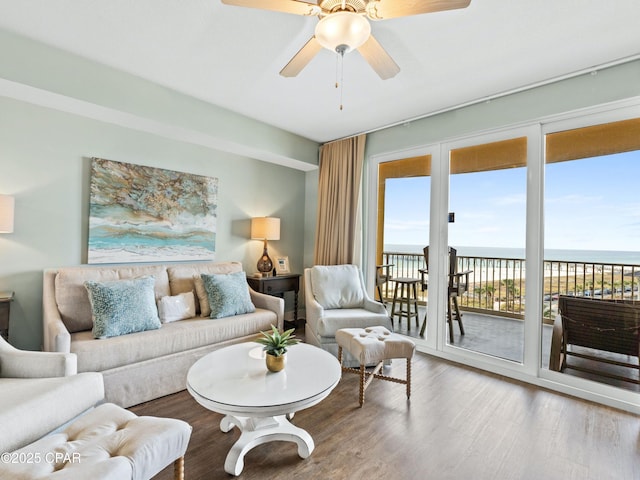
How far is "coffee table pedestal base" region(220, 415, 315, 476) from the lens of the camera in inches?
64.6

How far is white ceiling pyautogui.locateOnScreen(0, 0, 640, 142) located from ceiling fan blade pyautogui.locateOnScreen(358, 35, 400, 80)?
25cm

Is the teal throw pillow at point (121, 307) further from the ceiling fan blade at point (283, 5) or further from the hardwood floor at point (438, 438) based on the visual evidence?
the ceiling fan blade at point (283, 5)

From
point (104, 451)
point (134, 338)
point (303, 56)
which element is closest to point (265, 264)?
point (134, 338)

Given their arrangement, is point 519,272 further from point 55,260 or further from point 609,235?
point 55,260

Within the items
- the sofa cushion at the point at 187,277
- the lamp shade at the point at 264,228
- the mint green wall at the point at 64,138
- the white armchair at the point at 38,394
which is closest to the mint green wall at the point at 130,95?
the mint green wall at the point at 64,138

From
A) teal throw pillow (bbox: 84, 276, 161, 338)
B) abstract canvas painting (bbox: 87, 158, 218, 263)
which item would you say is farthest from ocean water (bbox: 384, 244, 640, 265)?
teal throw pillow (bbox: 84, 276, 161, 338)

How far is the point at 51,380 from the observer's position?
5.03ft

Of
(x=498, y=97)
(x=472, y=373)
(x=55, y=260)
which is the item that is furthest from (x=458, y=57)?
(x=55, y=260)

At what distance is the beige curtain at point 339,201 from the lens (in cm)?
396

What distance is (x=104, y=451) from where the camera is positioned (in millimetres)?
1165

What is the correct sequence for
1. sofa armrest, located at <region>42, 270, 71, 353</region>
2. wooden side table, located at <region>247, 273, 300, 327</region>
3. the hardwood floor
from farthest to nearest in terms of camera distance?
wooden side table, located at <region>247, 273, 300, 327</region> < sofa armrest, located at <region>42, 270, 71, 353</region> < the hardwood floor

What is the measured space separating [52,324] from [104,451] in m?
1.42

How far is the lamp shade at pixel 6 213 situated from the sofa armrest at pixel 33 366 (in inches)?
40.0

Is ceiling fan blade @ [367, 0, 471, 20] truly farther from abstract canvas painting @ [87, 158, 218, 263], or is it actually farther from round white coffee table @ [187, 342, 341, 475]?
abstract canvas painting @ [87, 158, 218, 263]
